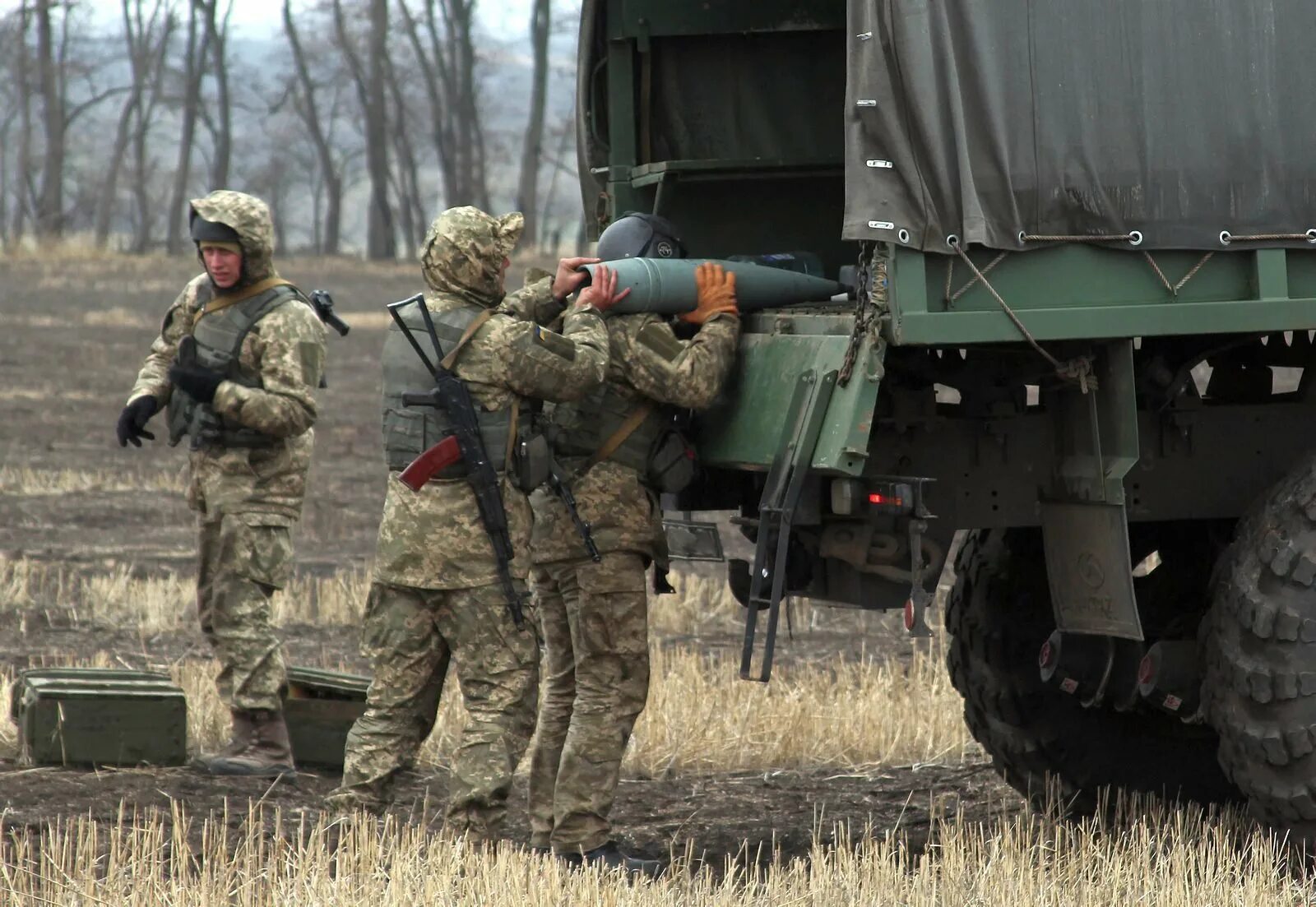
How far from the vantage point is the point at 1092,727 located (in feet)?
22.5

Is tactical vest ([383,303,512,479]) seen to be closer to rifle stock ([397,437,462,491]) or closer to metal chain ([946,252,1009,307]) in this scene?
rifle stock ([397,437,462,491])

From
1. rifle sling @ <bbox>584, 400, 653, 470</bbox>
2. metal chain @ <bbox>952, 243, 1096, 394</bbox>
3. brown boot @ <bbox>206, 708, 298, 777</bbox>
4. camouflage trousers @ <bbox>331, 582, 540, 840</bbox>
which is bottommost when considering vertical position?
brown boot @ <bbox>206, 708, 298, 777</bbox>

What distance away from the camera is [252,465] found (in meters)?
7.55

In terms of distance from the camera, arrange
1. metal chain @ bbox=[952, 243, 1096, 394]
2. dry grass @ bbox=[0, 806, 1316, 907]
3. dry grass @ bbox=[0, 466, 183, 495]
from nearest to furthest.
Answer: dry grass @ bbox=[0, 806, 1316, 907], metal chain @ bbox=[952, 243, 1096, 394], dry grass @ bbox=[0, 466, 183, 495]

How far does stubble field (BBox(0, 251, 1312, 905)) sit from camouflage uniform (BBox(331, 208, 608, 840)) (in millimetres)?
289

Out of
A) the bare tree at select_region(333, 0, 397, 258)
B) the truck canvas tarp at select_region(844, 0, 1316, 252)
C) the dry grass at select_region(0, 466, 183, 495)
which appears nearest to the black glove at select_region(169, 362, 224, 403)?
the truck canvas tarp at select_region(844, 0, 1316, 252)

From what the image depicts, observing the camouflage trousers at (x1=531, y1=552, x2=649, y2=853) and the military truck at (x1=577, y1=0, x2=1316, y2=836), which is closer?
the military truck at (x1=577, y1=0, x2=1316, y2=836)

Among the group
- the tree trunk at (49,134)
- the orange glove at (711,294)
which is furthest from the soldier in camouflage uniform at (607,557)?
the tree trunk at (49,134)

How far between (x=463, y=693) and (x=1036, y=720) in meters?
1.89

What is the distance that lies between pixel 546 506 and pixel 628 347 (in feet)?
1.89

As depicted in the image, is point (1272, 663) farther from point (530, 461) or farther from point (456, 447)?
point (456, 447)

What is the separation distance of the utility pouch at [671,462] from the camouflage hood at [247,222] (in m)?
1.94

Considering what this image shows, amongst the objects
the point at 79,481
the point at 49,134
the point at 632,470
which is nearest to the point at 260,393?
the point at 632,470

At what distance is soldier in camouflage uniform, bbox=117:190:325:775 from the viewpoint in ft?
24.2
